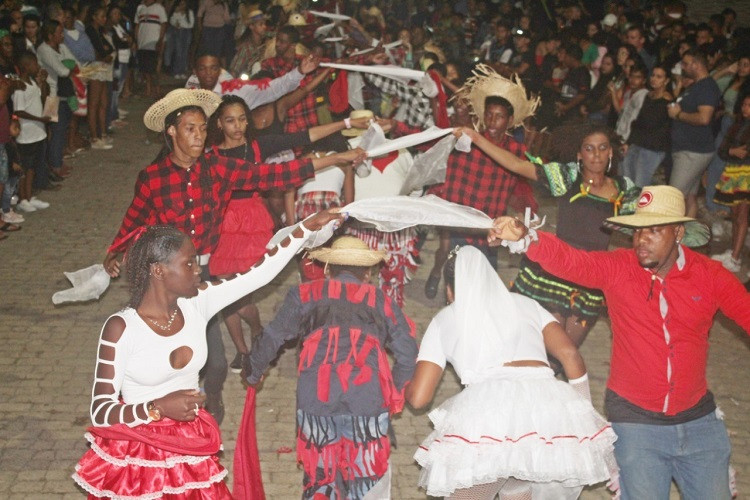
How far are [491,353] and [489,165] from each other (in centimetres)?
339

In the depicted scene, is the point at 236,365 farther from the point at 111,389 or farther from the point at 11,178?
the point at 11,178

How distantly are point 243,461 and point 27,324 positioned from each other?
3.84 metres

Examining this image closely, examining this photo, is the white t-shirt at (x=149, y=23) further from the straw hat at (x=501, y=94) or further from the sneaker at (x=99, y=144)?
the straw hat at (x=501, y=94)

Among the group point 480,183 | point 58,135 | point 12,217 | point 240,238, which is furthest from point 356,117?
point 58,135

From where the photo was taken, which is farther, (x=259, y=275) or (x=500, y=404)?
(x=259, y=275)

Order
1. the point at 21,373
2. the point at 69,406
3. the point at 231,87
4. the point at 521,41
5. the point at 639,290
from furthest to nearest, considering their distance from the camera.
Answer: the point at 521,41, the point at 231,87, the point at 21,373, the point at 69,406, the point at 639,290

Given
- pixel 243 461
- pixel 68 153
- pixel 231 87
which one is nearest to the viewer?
pixel 243 461

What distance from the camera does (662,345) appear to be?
4281mm

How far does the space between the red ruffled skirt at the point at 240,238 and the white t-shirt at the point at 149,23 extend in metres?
12.5

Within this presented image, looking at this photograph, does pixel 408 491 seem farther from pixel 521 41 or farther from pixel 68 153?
pixel 521 41

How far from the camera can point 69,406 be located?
6.41 m

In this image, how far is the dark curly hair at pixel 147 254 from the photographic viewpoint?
4.04 metres

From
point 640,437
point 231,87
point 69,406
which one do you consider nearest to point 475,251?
point 640,437

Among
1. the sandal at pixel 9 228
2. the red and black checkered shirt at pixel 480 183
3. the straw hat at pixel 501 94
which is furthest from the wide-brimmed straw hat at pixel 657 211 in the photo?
the sandal at pixel 9 228
